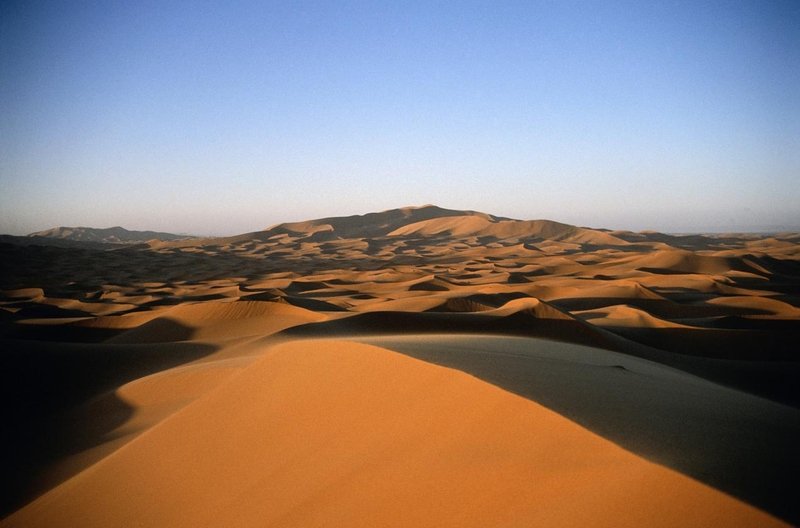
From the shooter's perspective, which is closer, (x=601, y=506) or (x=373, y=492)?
(x=601, y=506)

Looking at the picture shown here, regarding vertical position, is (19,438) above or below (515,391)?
below

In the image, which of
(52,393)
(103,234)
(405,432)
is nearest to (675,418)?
(405,432)

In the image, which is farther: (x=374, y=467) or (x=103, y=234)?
(x=103, y=234)

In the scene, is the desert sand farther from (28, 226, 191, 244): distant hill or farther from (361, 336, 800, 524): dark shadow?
(28, 226, 191, 244): distant hill

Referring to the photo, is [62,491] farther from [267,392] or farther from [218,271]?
[218,271]

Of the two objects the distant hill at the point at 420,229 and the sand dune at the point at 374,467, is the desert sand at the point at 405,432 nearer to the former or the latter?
the sand dune at the point at 374,467

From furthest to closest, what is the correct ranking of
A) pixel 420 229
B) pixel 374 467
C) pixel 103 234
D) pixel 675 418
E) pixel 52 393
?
pixel 103 234, pixel 420 229, pixel 52 393, pixel 675 418, pixel 374 467

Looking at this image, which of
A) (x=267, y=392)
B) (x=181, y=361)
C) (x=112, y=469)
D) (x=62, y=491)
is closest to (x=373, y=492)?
(x=267, y=392)

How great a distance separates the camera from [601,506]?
65.4 inches

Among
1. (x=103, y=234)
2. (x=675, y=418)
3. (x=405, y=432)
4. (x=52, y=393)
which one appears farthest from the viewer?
(x=103, y=234)

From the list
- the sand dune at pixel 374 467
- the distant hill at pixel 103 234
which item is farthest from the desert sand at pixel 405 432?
the distant hill at pixel 103 234

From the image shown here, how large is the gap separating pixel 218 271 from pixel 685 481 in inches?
1000

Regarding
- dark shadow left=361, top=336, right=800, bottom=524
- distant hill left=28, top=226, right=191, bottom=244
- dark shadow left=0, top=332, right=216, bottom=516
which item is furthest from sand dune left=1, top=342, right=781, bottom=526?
distant hill left=28, top=226, right=191, bottom=244

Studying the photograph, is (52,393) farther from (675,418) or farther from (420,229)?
(420,229)
